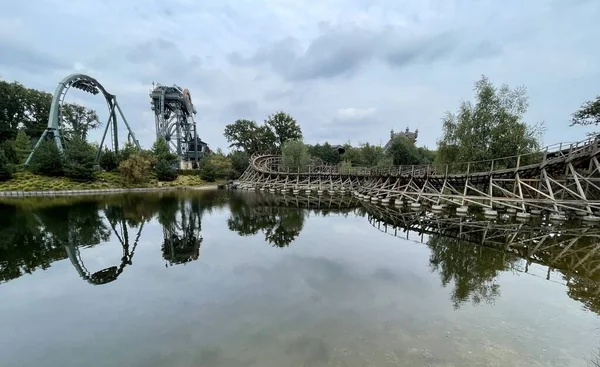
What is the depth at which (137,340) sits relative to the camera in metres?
5.48

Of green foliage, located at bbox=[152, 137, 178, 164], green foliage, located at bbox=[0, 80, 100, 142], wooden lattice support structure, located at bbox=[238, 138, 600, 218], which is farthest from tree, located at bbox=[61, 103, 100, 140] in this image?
wooden lattice support structure, located at bbox=[238, 138, 600, 218]

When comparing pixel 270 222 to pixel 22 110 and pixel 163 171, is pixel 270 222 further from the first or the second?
pixel 22 110

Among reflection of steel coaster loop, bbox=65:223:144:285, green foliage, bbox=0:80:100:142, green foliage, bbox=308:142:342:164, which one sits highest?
green foliage, bbox=0:80:100:142

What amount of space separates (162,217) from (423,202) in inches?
822

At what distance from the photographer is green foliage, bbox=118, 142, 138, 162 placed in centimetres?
4328

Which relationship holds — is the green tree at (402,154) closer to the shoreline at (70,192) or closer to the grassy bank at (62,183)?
the shoreline at (70,192)

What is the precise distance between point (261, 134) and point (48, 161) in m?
40.1

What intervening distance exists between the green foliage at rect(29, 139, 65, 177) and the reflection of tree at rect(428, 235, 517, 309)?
4474 centimetres

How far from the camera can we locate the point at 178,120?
63.6 m

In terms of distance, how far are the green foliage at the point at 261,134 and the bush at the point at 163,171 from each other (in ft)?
74.1

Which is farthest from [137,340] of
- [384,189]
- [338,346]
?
[384,189]

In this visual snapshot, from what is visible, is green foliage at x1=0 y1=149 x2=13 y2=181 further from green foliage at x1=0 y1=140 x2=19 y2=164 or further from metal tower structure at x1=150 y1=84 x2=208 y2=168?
metal tower structure at x1=150 y1=84 x2=208 y2=168

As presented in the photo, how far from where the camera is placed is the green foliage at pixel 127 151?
43.3 meters

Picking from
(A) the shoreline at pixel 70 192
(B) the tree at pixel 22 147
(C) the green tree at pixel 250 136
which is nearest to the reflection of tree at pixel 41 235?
(A) the shoreline at pixel 70 192
